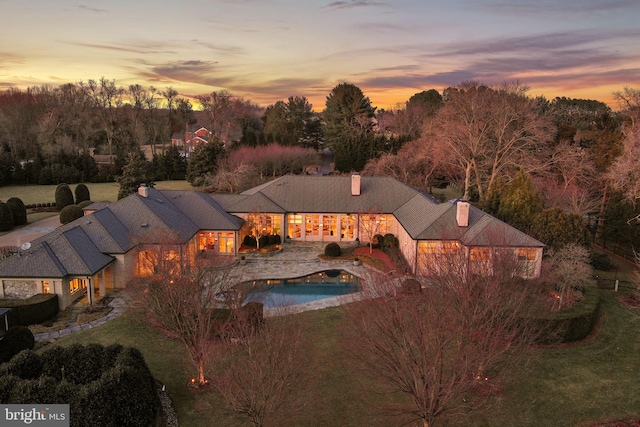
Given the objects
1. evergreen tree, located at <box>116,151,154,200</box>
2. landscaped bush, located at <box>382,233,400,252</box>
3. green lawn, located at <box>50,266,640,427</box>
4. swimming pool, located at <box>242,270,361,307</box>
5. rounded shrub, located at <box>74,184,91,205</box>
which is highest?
evergreen tree, located at <box>116,151,154,200</box>

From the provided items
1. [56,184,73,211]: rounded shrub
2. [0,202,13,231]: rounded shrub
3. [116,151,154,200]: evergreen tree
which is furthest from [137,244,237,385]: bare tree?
[56,184,73,211]: rounded shrub

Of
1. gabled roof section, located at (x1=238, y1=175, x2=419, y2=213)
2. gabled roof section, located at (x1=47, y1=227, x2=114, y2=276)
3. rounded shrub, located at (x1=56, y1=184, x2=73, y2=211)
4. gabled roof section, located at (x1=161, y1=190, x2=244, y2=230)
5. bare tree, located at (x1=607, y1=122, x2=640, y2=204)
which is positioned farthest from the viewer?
rounded shrub, located at (x1=56, y1=184, x2=73, y2=211)

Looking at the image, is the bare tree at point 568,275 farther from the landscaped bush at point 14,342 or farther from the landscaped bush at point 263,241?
the landscaped bush at point 14,342

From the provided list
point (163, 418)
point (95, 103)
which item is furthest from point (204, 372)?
point (95, 103)

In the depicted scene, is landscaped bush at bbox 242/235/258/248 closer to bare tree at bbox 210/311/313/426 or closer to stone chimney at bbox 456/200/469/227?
stone chimney at bbox 456/200/469/227

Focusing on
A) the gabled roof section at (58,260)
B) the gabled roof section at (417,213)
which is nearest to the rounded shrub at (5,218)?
the gabled roof section at (58,260)

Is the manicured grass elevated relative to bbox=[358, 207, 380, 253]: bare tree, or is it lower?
lower

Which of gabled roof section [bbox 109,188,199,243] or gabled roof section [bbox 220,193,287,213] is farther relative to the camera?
gabled roof section [bbox 220,193,287,213]
